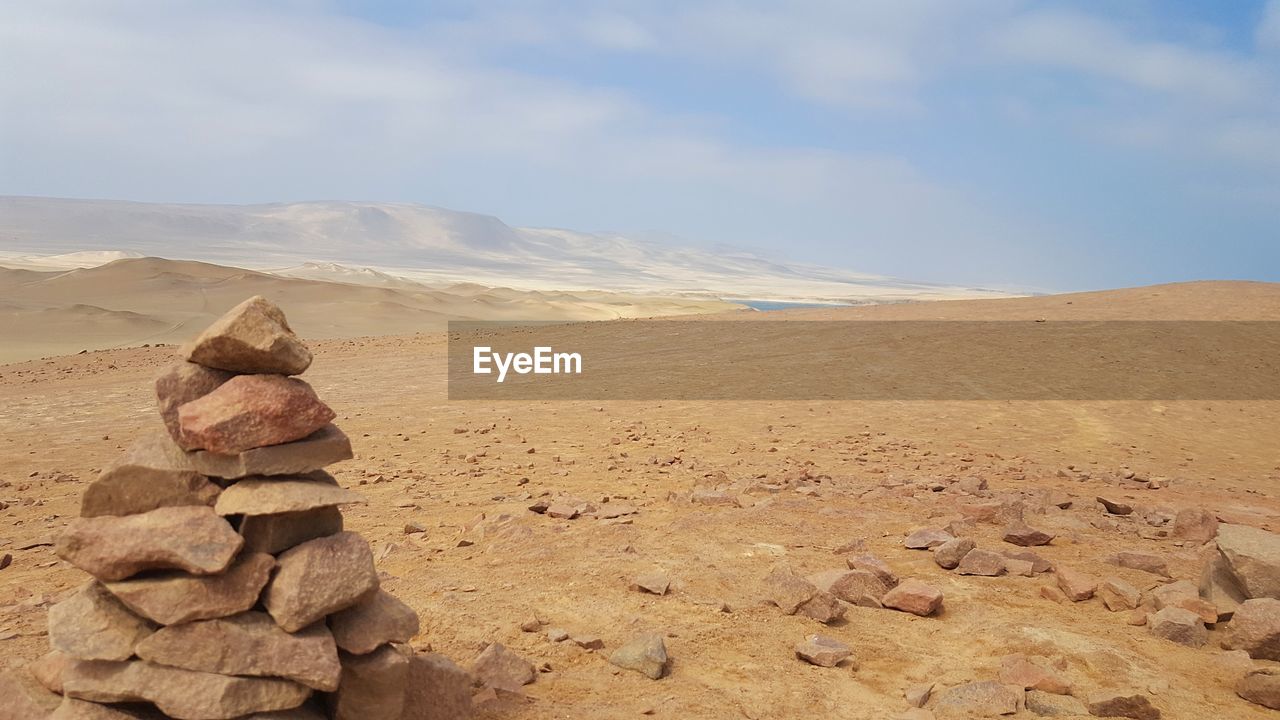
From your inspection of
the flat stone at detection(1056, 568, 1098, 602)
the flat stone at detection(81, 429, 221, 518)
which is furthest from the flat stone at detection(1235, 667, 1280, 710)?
the flat stone at detection(81, 429, 221, 518)

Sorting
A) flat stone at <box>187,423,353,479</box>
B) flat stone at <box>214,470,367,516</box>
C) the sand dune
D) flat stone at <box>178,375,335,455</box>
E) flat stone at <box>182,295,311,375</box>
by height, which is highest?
flat stone at <box>182,295,311,375</box>

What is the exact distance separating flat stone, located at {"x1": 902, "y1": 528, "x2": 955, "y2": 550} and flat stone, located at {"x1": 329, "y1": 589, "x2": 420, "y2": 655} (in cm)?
450

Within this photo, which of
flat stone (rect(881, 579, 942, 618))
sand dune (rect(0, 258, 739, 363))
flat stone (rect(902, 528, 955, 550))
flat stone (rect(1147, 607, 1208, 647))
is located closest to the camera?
flat stone (rect(1147, 607, 1208, 647))

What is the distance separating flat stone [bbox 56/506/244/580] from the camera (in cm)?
380

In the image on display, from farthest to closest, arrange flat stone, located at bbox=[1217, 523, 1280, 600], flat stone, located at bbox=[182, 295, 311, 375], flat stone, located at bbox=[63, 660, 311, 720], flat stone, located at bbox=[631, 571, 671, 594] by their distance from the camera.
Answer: flat stone, located at bbox=[631, 571, 671, 594], flat stone, located at bbox=[1217, 523, 1280, 600], flat stone, located at bbox=[182, 295, 311, 375], flat stone, located at bbox=[63, 660, 311, 720]

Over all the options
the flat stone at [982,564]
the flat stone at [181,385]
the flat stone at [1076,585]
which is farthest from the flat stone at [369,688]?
the flat stone at [1076,585]

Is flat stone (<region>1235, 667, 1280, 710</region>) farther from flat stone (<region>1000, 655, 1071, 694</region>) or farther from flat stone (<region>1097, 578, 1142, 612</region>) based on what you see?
flat stone (<region>1097, 578, 1142, 612</region>)

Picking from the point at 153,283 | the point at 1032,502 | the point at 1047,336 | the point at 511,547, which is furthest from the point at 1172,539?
the point at 153,283

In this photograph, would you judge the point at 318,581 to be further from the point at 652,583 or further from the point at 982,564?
the point at 982,564

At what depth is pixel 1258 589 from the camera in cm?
570

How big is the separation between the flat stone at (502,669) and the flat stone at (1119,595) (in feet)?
12.9

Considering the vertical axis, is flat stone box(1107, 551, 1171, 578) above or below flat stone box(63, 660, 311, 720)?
below

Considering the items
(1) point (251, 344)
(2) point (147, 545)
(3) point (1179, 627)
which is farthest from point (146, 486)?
(3) point (1179, 627)

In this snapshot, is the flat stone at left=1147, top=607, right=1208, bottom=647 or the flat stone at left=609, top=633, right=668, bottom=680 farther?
the flat stone at left=1147, top=607, right=1208, bottom=647
